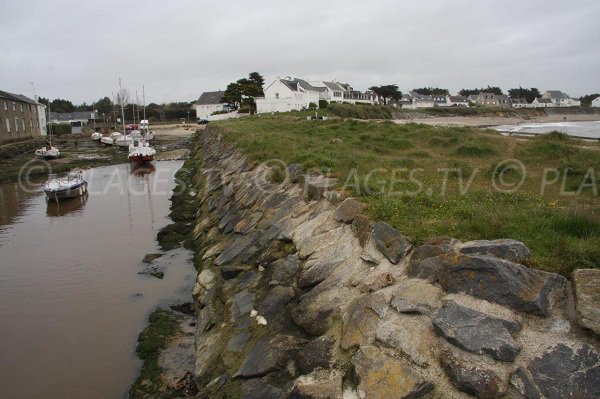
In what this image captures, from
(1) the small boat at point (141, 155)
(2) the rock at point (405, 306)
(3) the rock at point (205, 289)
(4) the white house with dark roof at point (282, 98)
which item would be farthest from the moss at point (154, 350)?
(4) the white house with dark roof at point (282, 98)

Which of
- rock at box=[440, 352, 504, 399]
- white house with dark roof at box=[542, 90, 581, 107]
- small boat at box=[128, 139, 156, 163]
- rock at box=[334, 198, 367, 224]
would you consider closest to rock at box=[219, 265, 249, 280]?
rock at box=[334, 198, 367, 224]

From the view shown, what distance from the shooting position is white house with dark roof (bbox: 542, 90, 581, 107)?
132 m

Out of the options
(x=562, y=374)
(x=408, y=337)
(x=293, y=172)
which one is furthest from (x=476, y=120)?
(x=562, y=374)

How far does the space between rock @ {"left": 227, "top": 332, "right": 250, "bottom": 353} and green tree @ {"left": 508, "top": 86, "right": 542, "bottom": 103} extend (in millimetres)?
161978

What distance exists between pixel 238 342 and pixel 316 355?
7.62ft

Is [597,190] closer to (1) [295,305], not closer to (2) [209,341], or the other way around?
(1) [295,305]

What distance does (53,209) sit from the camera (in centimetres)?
2545

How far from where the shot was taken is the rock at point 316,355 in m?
5.81

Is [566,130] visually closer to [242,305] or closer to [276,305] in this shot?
[242,305]

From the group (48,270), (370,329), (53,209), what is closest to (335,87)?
(53,209)

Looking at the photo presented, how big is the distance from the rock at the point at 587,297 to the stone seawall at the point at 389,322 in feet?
0.04

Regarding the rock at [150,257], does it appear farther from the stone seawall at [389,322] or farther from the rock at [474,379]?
the rock at [474,379]

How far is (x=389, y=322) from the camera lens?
574 cm

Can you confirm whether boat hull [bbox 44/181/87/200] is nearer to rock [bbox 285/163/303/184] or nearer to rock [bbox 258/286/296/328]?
rock [bbox 285/163/303/184]
